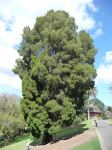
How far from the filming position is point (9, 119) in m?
49.1

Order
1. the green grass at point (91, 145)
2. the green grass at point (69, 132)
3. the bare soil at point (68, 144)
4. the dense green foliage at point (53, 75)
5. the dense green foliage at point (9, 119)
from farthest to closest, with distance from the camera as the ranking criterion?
the dense green foliage at point (9, 119) < the green grass at point (69, 132) < the dense green foliage at point (53, 75) < the bare soil at point (68, 144) < the green grass at point (91, 145)

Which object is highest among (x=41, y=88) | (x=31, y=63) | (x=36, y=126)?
(x=31, y=63)

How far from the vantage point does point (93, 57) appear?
1613 inches

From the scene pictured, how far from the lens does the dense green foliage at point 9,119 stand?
161 ft

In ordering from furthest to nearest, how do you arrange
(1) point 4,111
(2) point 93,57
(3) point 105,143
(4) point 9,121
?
(1) point 4,111 < (4) point 9,121 < (2) point 93,57 < (3) point 105,143

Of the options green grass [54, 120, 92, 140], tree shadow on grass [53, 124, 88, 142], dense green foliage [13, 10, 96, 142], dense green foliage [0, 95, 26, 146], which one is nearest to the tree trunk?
dense green foliage [13, 10, 96, 142]

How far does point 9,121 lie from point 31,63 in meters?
13.8

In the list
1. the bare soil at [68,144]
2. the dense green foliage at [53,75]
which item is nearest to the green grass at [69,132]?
the dense green foliage at [53,75]

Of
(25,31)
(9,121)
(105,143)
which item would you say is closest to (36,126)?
(105,143)

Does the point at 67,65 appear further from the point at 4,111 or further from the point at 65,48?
the point at 4,111

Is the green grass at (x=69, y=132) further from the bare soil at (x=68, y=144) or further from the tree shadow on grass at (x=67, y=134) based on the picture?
the bare soil at (x=68, y=144)

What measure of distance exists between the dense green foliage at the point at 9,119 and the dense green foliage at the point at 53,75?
9400 mm

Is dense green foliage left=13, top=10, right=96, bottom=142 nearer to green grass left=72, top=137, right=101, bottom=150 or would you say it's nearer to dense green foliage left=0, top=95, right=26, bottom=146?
green grass left=72, top=137, right=101, bottom=150

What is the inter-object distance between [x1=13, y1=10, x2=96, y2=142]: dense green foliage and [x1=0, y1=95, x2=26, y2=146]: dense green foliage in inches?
370
